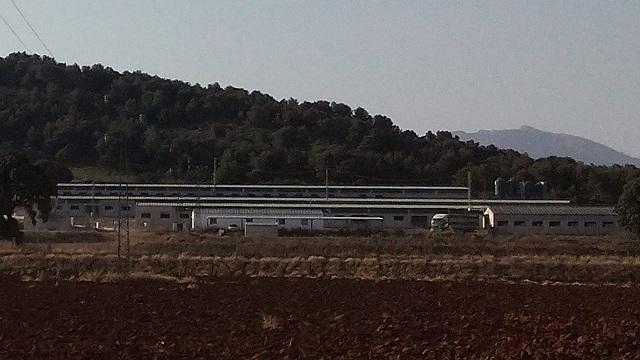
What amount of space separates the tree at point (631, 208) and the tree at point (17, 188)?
1612 inches

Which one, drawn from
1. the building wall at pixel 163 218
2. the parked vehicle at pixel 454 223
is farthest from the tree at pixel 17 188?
the parked vehicle at pixel 454 223

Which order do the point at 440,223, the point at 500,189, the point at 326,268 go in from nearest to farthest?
the point at 326,268 → the point at 440,223 → the point at 500,189

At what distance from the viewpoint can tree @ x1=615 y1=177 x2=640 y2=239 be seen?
63.6m

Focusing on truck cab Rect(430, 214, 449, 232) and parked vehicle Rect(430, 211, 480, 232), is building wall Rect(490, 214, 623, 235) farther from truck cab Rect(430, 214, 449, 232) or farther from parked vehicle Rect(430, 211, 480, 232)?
truck cab Rect(430, 214, 449, 232)

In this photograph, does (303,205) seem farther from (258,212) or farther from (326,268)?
(326,268)

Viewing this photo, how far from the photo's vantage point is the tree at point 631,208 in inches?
2504

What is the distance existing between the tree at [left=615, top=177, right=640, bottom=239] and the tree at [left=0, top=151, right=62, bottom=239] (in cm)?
4095

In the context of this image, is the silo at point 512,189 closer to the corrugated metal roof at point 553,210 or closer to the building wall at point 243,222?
the corrugated metal roof at point 553,210

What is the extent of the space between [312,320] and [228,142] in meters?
105

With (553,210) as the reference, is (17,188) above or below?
above

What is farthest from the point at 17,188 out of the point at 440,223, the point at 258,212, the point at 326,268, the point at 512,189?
the point at 512,189

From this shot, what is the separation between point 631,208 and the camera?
63.9 m

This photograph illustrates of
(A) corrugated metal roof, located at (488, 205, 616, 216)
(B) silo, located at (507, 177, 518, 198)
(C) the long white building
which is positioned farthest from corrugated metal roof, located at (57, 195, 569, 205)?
(A) corrugated metal roof, located at (488, 205, 616, 216)

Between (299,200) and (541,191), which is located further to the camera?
(541,191)
